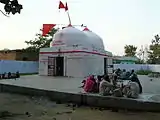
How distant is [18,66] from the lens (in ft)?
123

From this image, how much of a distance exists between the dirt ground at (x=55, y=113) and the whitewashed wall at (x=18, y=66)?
2283 cm

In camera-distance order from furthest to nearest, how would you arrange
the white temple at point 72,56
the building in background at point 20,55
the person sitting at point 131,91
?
the building in background at point 20,55
the white temple at point 72,56
the person sitting at point 131,91

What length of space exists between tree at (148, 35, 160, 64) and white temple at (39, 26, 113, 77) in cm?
3023

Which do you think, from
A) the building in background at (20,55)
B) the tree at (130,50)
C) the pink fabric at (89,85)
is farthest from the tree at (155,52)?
the pink fabric at (89,85)

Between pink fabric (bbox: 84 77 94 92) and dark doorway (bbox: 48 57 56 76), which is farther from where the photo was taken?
dark doorway (bbox: 48 57 56 76)

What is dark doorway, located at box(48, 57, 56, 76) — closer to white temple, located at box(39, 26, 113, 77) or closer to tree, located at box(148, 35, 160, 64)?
white temple, located at box(39, 26, 113, 77)

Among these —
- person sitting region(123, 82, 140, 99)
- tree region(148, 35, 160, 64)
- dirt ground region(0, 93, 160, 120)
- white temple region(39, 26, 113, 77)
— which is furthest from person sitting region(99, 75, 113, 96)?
tree region(148, 35, 160, 64)

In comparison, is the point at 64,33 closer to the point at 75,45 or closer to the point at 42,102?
the point at 75,45

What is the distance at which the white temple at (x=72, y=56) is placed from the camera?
94.4 ft

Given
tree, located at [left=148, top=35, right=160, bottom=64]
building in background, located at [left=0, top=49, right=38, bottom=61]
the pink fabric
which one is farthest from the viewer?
tree, located at [left=148, top=35, right=160, bottom=64]

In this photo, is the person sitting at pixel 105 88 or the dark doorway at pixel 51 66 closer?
the person sitting at pixel 105 88

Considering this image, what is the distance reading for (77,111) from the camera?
10742 millimetres

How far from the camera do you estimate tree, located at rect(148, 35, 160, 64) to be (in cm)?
6048

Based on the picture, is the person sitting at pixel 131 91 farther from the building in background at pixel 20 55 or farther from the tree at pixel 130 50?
the tree at pixel 130 50
